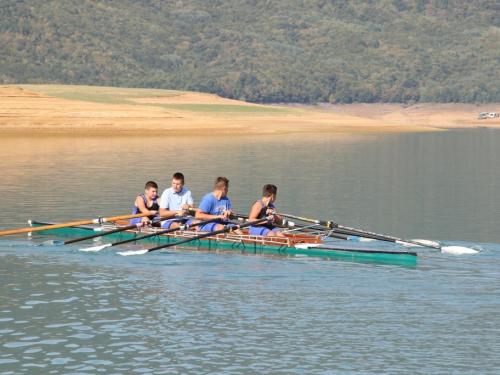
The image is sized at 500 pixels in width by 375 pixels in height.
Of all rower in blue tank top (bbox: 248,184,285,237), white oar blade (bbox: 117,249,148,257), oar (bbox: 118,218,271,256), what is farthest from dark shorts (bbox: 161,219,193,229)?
white oar blade (bbox: 117,249,148,257)

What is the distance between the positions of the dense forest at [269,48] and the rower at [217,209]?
5079 inches

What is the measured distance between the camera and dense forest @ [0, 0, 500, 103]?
504 feet

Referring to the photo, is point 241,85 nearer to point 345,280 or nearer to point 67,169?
point 67,169

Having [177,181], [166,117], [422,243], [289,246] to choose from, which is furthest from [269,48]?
[289,246]

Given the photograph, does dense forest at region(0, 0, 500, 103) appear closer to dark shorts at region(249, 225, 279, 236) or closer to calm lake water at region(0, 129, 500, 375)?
calm lake water at region(0, 129, 500, 375)

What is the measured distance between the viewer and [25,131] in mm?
71375

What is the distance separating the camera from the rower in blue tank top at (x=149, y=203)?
20.6 meters

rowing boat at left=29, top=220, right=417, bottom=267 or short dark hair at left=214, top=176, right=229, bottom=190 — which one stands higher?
short dark hair at left=214, top=176, right=229, bottom=190

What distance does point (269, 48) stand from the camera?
180 metres

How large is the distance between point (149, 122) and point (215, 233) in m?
62.8

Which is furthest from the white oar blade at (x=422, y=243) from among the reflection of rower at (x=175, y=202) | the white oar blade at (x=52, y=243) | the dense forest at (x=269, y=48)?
the dense forest at (x=269, y=48)

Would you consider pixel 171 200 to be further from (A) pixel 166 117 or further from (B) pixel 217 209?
(A) pixel 166 117

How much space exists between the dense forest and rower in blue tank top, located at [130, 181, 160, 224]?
12729cm

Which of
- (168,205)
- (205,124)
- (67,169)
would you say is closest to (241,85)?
(205,124)
